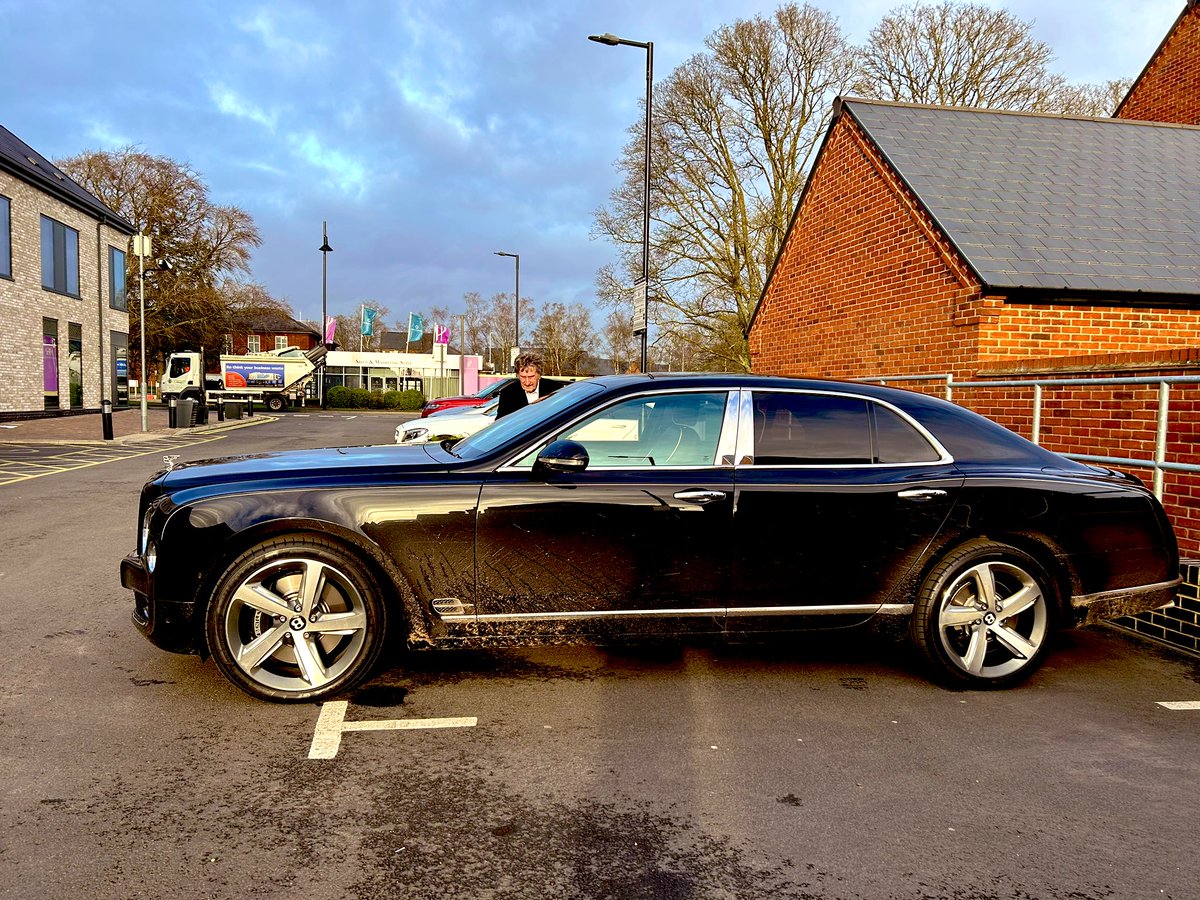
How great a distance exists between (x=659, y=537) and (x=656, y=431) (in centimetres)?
57

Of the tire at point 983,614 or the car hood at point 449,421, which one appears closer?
the tire at point 983,614

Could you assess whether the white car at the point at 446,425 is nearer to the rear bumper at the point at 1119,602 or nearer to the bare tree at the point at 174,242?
the rear bumper at the point at 1119,602

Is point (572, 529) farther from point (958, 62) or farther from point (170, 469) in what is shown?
point (958, 62)

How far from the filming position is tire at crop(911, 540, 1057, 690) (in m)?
4.22

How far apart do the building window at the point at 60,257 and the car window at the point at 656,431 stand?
30.4 metres

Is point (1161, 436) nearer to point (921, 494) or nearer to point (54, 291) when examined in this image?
point (921, 494)

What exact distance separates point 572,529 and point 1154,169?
37.7 feet

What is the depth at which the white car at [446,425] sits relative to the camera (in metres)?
12.6

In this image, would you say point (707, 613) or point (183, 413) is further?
point (183, 413)

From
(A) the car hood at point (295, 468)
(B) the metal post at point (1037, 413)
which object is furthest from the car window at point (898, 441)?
(B) the metal post at point (1037, 413)

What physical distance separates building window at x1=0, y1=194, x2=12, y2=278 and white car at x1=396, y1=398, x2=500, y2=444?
19.7m

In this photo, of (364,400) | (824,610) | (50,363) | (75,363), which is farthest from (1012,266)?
(364,400)

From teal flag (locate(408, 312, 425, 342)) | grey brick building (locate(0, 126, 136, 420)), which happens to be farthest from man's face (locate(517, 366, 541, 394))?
teal flag (locate(408, 312, 425, 342))

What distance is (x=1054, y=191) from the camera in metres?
10.8
